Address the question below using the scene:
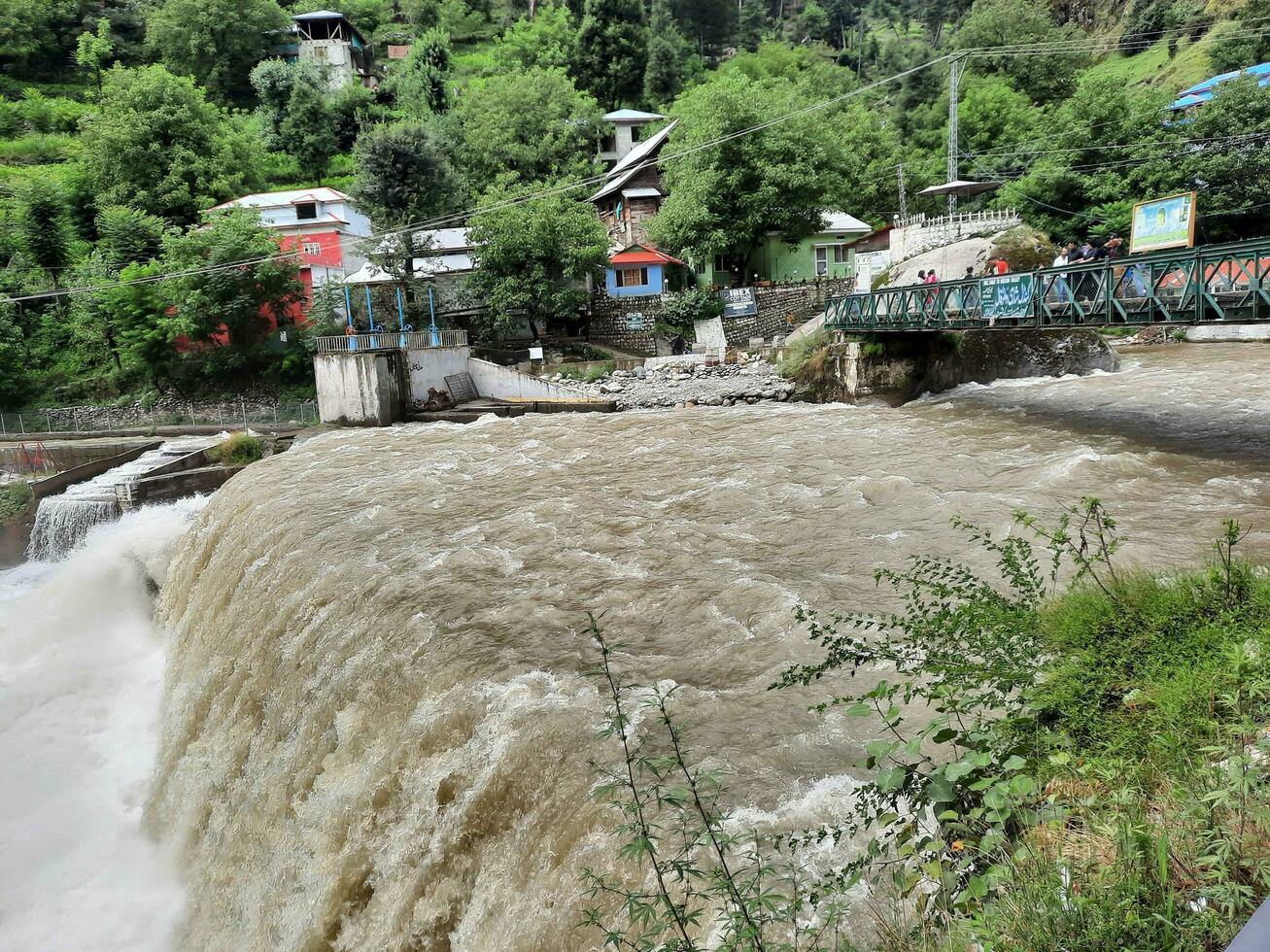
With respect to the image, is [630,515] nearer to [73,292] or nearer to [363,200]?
[363,200]

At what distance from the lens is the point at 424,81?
60.0 meters

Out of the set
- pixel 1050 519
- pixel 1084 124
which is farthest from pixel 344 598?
pixel 1084 124

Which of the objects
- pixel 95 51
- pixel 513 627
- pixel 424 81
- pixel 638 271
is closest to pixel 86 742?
pixel 513 627

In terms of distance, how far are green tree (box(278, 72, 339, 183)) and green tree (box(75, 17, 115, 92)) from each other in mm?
16300

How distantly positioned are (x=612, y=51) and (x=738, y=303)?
37.8m

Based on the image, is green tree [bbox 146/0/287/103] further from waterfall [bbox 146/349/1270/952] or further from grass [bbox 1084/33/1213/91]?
grass [bbox 1084/33/1213/91]

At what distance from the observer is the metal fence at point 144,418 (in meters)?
31.2

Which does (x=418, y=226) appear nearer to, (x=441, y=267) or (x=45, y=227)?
(x=441, y=267)

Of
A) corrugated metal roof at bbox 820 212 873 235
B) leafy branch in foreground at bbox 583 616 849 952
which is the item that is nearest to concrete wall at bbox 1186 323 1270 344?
corrugated metal roof at bbox 820 212 873 235

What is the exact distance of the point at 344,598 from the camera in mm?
9375

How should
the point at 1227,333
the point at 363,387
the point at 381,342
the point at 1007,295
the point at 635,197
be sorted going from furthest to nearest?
the point at 635,197
the point at 381,342
the point at 1227,333
the point at 363,387
the point at 1007,295

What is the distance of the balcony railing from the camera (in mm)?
28672

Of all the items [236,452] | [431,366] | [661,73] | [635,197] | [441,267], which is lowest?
[236,452]

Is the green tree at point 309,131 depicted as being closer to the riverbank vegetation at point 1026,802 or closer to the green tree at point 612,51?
the green tree at point 612,51
